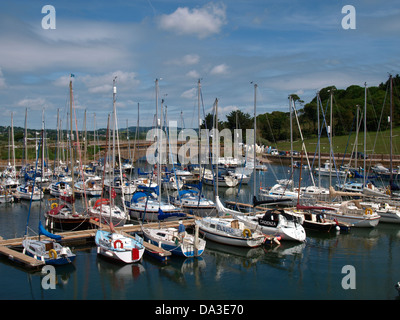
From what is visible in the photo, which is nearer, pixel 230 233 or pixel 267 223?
pixel 230 233

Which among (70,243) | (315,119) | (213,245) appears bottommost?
(213,245)

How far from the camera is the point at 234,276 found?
78.6 ft

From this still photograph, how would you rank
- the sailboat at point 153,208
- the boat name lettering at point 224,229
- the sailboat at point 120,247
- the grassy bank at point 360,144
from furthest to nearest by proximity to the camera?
the grassy bank at point 360,144, the sailboat at point 153,208, the boat name lettering at point 224,229, the sailboat at point 120,247

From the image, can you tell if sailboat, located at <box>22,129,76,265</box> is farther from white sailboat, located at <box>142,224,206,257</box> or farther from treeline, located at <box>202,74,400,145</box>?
treeline, located at <box>202,74,400,145</box>

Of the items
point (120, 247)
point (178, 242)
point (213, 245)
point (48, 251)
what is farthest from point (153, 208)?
point (48, 251)

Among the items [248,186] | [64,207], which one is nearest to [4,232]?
[64,207]

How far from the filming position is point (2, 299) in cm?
2048

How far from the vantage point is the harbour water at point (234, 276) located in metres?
21.2

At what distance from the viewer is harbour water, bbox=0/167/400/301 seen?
69.4ft

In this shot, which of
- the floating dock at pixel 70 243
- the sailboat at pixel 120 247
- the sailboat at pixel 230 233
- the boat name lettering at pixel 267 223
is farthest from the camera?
the boat name lettering at pixel 267 223

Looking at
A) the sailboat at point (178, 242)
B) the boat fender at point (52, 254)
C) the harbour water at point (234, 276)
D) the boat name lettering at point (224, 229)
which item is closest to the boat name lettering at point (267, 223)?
the harbour water at point (234, 276)
